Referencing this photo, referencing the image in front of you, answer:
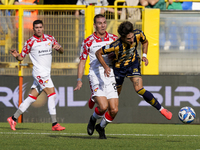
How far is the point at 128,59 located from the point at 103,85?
0.61m

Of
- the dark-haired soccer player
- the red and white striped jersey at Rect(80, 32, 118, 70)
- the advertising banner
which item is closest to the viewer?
the red and white striped jersey at Rect(80, 32, 118, 70)

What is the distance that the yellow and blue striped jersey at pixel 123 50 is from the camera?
22.6ft

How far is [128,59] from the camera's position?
23.7ft

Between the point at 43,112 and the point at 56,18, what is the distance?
2370 millimetres

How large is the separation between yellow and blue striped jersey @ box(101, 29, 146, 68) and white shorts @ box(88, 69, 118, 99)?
26 cm

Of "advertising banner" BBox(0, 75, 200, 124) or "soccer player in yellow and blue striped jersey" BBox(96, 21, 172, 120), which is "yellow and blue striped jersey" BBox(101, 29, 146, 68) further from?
"advertising banner" BBox(0, 75, 200, 124)

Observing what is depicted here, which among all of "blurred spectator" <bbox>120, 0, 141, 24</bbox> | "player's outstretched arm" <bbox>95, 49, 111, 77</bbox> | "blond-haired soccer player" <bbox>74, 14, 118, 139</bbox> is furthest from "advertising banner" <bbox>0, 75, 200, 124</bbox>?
"player's outstretched arm" <bbox>95, 49, 111, 77</bbox>

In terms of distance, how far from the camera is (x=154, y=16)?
35.8 feet

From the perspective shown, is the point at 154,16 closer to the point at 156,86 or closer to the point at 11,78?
the point at 156,86

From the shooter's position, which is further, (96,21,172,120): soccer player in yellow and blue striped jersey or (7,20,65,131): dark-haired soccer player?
(7,20,65,131): dark-haired soccer player

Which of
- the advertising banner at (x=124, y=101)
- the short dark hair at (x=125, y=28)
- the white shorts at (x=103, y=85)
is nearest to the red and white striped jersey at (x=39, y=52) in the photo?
the advertising banner at (x=124, y=101)

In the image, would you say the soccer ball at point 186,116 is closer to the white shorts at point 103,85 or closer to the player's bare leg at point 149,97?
the player's bare leg at point 149,97

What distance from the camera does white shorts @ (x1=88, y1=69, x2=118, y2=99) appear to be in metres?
7.13

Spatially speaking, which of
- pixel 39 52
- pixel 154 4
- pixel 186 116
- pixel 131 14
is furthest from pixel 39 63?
pixel 154 4
